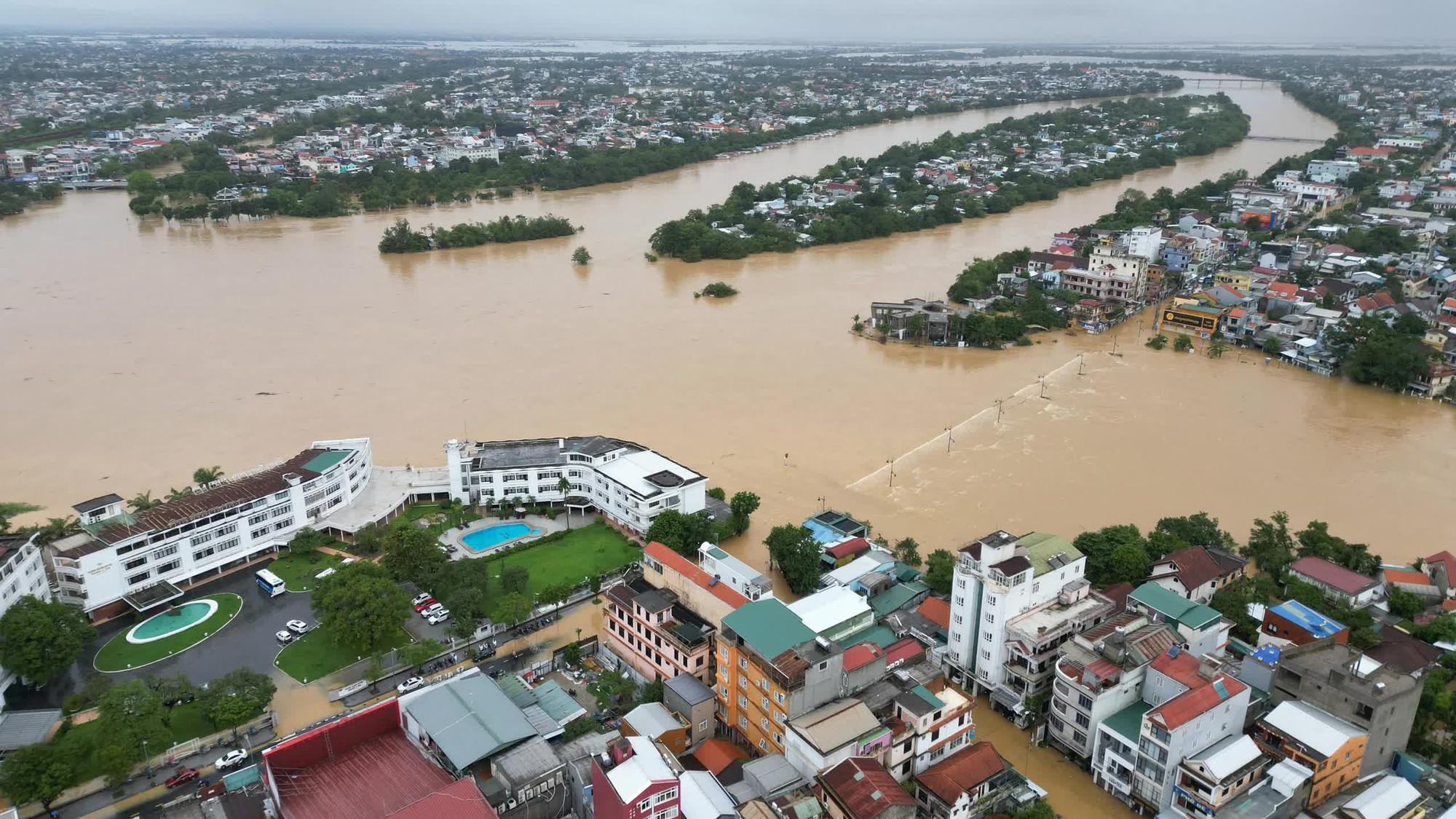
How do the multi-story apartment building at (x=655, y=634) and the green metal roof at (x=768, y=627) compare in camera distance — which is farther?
the multi-story apartment building at (x=655, y=634)

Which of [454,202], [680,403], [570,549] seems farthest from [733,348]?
[454,202]

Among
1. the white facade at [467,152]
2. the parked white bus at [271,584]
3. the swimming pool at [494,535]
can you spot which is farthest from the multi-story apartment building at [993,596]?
the white facade at [467,152]

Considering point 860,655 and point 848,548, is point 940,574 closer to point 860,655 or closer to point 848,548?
point 848,548

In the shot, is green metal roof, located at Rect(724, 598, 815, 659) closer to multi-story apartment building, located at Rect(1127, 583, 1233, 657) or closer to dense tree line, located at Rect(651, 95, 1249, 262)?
multi-story apartment building, located at Rect(1127, 583, 1233, 657)

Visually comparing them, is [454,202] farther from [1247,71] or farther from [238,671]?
[1247,71]

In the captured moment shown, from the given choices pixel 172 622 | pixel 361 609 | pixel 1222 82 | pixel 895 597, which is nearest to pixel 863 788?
pixel 895 597

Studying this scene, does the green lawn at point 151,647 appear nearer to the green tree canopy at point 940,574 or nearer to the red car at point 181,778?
the red car at point 181,778
